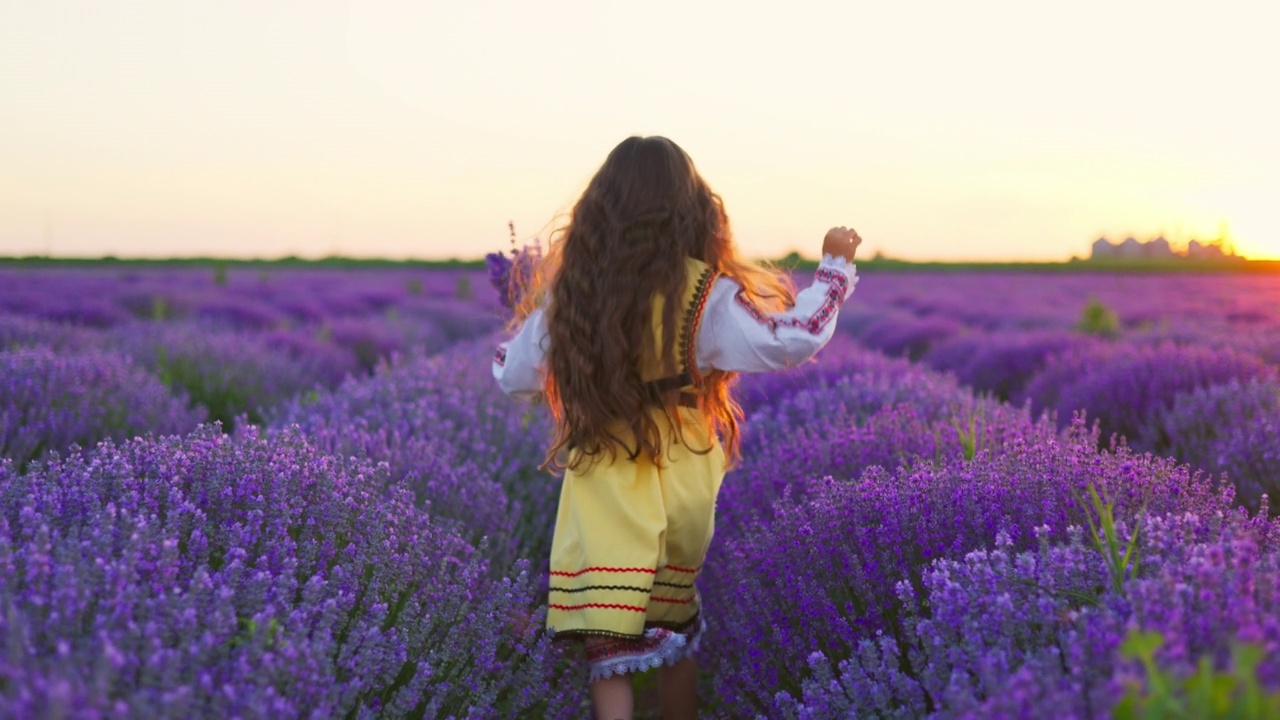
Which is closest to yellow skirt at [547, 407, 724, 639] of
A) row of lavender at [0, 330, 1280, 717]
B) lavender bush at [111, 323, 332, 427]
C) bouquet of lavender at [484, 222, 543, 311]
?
row of lavender at [0, 330, 1280, 717]

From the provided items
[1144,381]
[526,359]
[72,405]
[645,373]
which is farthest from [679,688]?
[1144,381]

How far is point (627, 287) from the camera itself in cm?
226

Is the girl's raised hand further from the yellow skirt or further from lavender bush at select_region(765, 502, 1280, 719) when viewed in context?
lavender bush at select_region(765, 502, 1280, 719)

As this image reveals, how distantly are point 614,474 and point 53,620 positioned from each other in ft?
3.83

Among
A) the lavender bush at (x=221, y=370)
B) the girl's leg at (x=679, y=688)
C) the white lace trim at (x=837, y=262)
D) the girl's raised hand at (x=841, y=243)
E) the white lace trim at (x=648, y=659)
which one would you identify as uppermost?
the girl's raised hand at (x=841, y=243)

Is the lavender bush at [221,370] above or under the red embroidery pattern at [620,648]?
above

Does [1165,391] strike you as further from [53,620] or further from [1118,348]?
[53,620]

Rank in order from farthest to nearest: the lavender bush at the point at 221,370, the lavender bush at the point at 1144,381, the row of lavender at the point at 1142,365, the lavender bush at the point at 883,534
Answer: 1. the lavender bush at the point at 221,370
2. the lavender bush at the point at 1144,381
3. the row of lavender at the point at 1142,365
4. the lavender bush at the point at 883,534

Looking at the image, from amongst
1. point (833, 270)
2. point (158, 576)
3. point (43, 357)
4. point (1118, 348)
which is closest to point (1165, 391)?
point (1118, 348)

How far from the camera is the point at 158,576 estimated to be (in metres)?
1.63

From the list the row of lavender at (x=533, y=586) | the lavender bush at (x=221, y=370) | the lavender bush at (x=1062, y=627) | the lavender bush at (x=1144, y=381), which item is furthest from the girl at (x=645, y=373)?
the lavender bush at (x=221, y=370)

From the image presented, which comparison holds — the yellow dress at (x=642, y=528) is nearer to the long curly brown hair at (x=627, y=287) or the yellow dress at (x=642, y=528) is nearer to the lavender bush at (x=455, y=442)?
the long curly brown hair at (x=627, y=287)

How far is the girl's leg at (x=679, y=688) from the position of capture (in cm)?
242

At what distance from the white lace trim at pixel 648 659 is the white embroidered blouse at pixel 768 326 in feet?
2.06
